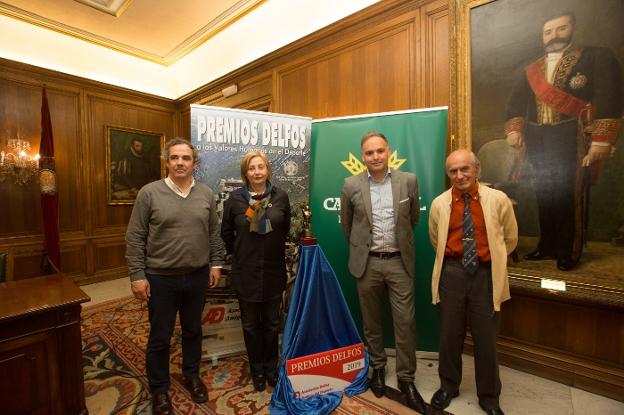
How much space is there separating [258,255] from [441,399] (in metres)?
1.43

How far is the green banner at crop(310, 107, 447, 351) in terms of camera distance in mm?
2506

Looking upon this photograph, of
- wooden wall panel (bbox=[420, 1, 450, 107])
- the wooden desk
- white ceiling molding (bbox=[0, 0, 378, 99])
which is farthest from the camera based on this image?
white ceiling molding (bbox=[0, 0, 378, 99])

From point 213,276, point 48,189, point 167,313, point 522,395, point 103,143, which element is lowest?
point 522,395

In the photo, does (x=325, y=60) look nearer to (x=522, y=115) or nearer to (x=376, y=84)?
(x=376, y=84)

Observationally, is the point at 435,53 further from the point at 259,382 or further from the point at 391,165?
the point at 259,382

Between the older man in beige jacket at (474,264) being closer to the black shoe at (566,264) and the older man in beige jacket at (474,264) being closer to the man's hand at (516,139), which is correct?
the black shoe at (566,264)

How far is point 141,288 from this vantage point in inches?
72.2

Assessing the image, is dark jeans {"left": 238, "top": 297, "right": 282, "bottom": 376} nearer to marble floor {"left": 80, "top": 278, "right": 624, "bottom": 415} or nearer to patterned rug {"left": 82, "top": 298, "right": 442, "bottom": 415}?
patterned rug {"left": 82, "top": 298, "right": 442, "bottom": 415}

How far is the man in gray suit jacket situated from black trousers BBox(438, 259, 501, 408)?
0.70 feet

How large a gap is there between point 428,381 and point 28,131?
5.51 meters

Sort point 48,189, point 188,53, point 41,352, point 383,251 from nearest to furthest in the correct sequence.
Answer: point 41,352, point 383,251, point 48,189, point 188,53

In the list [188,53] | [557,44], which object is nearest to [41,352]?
[557,44]

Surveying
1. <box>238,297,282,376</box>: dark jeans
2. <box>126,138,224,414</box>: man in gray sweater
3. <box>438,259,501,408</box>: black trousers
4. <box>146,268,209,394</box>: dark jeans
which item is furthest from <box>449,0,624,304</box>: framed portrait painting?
<box>146,268,209,394</box>: dark jeans

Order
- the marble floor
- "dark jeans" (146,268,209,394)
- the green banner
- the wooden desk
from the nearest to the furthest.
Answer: the wooden desk, "dark jeans" (146,268,209,394), the marble floor, the green banner
